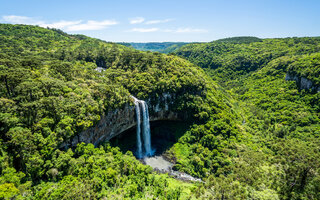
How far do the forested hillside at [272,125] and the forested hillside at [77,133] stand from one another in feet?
24.0

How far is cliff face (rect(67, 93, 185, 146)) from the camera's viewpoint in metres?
36.7

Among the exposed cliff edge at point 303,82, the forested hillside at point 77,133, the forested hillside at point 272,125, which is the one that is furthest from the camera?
the exposed cliff edge at point 303,82

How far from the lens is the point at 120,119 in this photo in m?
45.2

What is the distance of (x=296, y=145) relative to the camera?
1821 inches

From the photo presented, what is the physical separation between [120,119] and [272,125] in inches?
2201

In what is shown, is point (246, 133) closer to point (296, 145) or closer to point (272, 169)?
point (296, 145)

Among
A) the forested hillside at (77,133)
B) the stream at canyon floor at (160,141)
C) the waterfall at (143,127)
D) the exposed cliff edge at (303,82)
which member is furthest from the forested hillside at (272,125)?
the waterfall at (143,127)

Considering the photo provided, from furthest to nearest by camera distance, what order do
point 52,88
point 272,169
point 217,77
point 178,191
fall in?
1. point 217,77
2. point 272,169
3. point 52,88
4. point 178,191

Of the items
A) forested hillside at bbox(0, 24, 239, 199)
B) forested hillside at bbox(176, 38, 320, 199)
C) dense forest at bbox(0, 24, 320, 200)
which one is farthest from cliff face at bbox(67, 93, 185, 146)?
forested hillside at bbox(176, 38, 320, 199)

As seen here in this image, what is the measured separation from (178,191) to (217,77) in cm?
10045

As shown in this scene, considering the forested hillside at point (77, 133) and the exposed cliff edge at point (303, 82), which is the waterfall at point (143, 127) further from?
the exposed cliff edge at point (303, 82)

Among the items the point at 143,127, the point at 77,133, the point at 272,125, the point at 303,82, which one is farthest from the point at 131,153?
the point at 303,82

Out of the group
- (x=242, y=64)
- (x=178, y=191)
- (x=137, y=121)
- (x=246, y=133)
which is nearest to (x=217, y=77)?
(x=242, y=64)

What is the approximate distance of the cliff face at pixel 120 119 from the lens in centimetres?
3669
